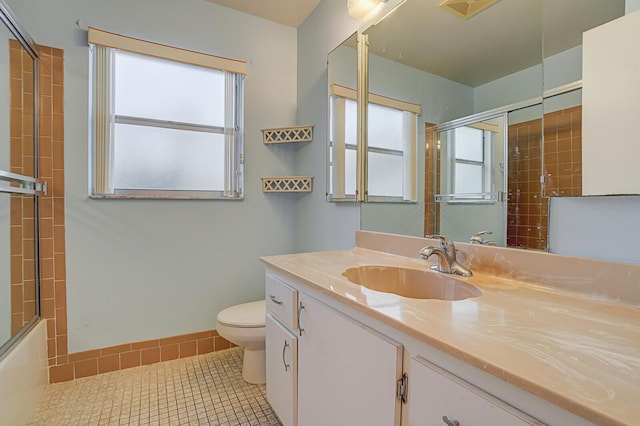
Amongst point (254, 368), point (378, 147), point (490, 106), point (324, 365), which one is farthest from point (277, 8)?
point (254, 368)

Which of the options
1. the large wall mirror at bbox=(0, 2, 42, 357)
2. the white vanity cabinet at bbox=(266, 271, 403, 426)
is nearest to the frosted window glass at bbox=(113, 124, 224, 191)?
the large wall mirror at bbox=(0, 2, 42, 357)

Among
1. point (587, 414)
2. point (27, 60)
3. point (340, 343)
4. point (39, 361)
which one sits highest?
point (27, 60)

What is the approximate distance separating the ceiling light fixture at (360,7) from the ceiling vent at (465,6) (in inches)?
17.9

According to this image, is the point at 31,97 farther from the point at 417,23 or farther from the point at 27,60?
the point at 417,23

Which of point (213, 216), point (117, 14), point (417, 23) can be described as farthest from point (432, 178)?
point (117, 14)

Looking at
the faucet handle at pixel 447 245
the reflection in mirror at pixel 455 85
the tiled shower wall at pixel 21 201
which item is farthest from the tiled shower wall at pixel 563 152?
the tiled shower wall at pixel 21 201

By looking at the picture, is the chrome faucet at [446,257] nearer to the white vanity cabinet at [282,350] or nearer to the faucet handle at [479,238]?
the faucet handle at [479,238]

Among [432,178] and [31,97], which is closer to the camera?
[432,178]

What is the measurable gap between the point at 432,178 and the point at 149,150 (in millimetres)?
1831

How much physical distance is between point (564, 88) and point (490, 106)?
0.25m

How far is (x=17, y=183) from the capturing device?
5.16 ft

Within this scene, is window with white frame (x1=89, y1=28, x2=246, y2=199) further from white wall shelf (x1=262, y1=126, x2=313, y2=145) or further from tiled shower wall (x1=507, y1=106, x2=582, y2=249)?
tiled shower wall (x1=507, y1=106, x2=582, y2=249)

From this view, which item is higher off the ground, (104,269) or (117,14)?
(117,14)

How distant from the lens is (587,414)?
393 millimetres
